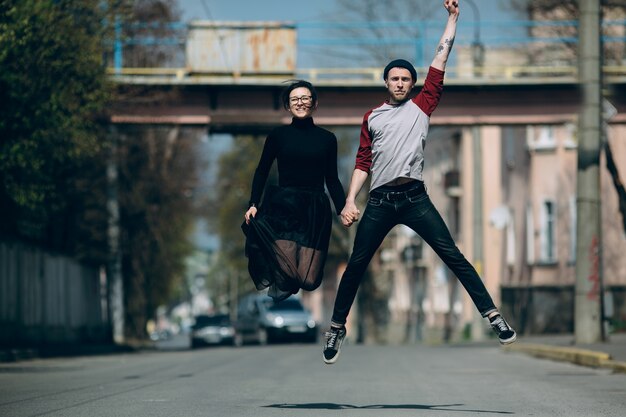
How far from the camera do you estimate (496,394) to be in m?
11.6

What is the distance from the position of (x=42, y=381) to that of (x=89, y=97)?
1073 centimetres

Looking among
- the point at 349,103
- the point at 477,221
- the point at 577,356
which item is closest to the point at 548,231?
the point at 477,221

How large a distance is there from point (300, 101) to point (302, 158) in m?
0.43

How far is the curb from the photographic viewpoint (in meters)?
16.1

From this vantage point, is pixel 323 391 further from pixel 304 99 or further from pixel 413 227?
pixel 304 99

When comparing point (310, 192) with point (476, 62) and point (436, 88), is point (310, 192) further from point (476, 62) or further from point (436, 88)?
point (476, 62)

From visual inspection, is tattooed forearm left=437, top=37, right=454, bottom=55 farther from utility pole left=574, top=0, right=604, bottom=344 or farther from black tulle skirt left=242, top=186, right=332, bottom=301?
utility pole left=574, top=0, right=604, bottom=344

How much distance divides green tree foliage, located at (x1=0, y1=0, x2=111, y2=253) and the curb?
29.5 ft

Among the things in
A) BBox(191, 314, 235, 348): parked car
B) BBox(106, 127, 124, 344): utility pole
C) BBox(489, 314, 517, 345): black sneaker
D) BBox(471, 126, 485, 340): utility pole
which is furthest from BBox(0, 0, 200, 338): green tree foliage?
BBox(489, 314, 517, 345): black sneaker

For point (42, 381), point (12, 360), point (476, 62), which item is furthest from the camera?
point (476, 62)

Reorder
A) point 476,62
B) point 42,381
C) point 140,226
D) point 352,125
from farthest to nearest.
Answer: point 140,226 → point 476,62 → point 352,125 → point 42,381

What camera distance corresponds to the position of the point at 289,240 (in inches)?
387

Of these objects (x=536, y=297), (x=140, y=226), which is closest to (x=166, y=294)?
(x=140, y=226)

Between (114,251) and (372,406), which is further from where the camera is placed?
(114,251)
